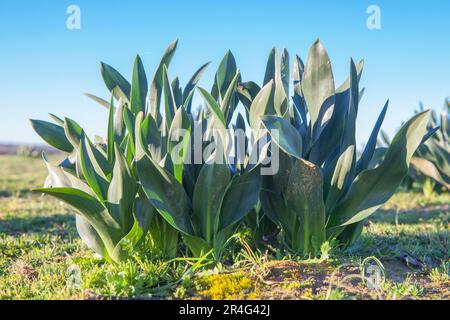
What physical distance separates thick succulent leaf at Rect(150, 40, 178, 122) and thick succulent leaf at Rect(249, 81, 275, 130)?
1.94 ft

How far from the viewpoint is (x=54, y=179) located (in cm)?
289

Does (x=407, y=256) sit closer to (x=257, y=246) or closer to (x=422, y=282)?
(x=422, y=282)

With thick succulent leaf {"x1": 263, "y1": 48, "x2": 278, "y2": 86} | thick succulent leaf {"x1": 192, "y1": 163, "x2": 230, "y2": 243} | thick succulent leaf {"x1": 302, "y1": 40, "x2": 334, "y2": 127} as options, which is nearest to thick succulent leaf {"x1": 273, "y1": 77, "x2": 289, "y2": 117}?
thick succulent leaf {"x1": 302, "y1": 40, "x2": 334, "y2": 127}

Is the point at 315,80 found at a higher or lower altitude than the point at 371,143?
higher

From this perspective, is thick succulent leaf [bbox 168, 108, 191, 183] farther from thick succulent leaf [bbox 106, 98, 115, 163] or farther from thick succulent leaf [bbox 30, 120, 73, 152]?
thick succulent leaf [bbox 30, 120, 73, 152]

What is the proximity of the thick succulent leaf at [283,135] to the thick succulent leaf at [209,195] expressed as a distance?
298 millimetres

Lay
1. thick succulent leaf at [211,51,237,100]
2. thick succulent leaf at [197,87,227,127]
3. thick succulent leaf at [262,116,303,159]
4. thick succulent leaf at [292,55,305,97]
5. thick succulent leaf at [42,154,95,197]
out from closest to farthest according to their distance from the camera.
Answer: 1. thick succulent leaf at [262,116,303,159]
2. thick succulent leaf at [197,87,227,127]
3. thick succulent leaf at [42,154,95,197]
4. thick succulent leaf at [211,51,237,100]
5. thick succulent leaf at [292,55,305,97]

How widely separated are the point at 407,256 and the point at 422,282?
13.8 inches

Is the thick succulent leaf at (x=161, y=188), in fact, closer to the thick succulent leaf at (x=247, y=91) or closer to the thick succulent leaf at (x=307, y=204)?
the thick succulent leaf at (x=307, y=204)

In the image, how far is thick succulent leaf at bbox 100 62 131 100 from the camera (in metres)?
3.01

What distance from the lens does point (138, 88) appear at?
282 cm
